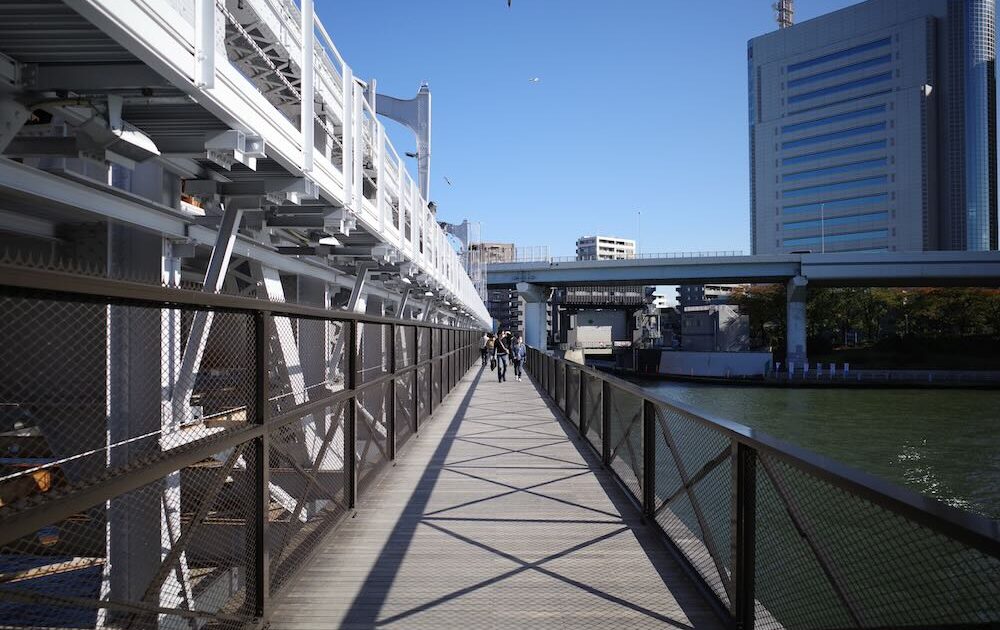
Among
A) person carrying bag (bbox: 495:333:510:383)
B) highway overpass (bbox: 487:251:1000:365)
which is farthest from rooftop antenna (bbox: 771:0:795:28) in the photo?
person carrying bag (bbox: 495:333:510:383)

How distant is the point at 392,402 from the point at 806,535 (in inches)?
231

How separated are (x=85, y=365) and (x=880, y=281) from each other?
64.1 metres

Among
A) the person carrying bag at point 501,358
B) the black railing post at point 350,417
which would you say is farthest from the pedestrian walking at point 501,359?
the black railing post at point 350,417

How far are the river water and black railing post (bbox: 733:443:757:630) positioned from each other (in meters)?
10.0

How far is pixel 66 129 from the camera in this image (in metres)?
5.70

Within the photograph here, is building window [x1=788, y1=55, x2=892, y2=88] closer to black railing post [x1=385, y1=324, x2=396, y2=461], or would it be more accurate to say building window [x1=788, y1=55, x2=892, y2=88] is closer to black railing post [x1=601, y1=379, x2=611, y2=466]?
black railing post [x1=601, y1=379, x2=611, y2=466]

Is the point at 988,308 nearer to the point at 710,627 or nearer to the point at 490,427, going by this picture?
the point at 490,427

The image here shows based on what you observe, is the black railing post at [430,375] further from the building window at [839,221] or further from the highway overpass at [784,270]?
the building window at [839,221]

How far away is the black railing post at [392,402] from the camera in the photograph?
8297 millimetres

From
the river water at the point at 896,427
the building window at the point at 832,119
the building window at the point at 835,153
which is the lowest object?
the river water at the point at 896,427

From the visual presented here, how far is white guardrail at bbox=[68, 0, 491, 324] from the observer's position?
13.1 ft

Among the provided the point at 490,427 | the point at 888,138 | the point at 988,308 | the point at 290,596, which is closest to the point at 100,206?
the point at 290,596

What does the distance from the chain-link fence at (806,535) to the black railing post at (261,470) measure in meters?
2.52

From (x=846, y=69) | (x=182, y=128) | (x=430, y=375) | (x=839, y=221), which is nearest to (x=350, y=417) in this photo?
(x=182, y=128)
